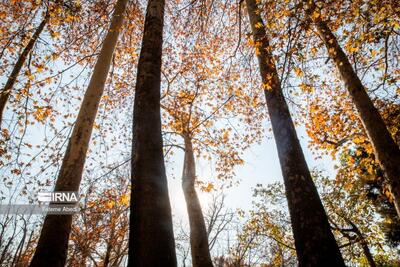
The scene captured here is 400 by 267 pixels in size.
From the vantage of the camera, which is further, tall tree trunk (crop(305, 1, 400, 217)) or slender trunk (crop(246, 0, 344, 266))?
tall tree trunk (crop(305, 1, 400, 217))

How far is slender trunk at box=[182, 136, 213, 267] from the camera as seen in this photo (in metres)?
6.84

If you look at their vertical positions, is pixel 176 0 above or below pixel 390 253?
above

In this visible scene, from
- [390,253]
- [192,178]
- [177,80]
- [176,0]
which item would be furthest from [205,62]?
[390,253]

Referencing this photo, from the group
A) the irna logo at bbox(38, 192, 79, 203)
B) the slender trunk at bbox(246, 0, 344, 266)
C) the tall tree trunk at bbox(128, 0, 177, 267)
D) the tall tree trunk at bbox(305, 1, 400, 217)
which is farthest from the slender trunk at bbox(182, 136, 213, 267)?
the tall tree trunk at bbox(128, 0, 177, 267)

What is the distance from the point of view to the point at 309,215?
9.87ft

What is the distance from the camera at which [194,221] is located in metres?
7.57

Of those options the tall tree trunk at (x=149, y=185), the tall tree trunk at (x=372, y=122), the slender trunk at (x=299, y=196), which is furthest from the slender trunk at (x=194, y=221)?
the tall tree trunk at (x=149, y=185)

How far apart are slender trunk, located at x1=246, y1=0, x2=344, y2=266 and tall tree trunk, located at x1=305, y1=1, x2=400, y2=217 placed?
1.47 meters

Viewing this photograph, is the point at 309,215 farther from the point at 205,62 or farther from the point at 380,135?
the point at 205,62

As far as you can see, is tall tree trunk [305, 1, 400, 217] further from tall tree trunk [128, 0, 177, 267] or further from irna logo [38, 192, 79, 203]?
irna logo [38, 192, 79, 203]

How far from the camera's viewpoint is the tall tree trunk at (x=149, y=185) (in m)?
1.98

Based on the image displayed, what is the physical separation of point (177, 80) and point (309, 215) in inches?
383

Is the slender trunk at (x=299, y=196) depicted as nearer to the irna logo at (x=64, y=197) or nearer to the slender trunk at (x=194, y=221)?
the irna logo at (x=64, y=197)

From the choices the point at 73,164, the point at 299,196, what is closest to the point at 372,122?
the point at 299,196
